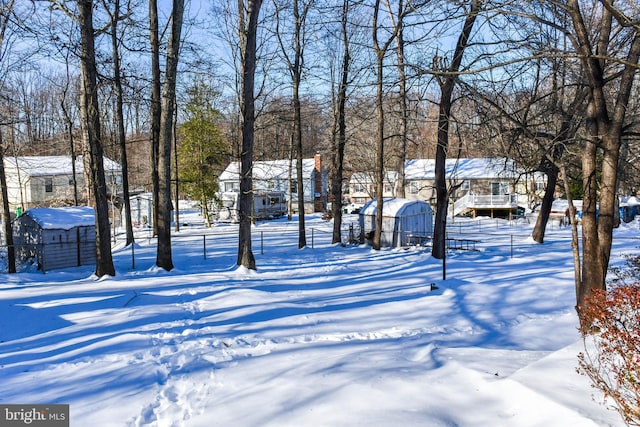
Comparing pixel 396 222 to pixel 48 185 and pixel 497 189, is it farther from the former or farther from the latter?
pixel 48 185

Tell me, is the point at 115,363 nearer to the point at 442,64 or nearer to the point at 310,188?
the point at 442,64

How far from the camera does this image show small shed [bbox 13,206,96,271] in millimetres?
14828

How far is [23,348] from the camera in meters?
6.38

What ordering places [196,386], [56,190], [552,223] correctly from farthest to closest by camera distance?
[56,190], [552,223], [196,386]

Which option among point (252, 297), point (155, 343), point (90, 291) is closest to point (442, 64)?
point (252, 297)

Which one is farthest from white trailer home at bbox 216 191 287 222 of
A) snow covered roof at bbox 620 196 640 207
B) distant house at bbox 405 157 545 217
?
snow covered roof at bbox 620 196 640 207

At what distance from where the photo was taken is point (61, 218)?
51.1 ft

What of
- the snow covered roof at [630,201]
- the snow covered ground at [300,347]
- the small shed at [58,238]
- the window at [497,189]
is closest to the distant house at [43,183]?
the small shed at [58,238]

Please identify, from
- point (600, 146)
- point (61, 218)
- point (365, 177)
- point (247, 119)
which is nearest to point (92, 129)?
point (247, 119)

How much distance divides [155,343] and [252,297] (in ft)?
10.2

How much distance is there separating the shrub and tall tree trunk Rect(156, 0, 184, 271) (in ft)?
37.3

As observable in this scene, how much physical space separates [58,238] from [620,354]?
1608cm

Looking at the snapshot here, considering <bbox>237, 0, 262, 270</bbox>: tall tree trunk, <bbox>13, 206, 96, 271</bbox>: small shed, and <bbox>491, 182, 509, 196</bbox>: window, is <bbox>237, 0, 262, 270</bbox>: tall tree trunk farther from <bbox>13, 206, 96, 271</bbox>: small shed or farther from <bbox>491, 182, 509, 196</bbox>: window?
<bbox>491, 182, 509, 196</bbox>: window

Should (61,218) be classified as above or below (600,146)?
below
